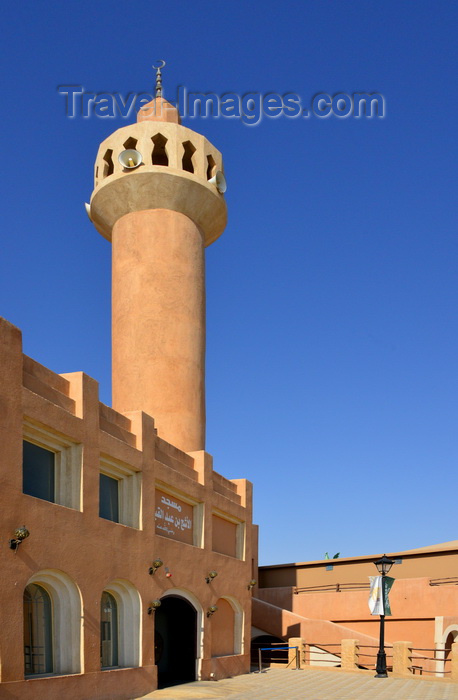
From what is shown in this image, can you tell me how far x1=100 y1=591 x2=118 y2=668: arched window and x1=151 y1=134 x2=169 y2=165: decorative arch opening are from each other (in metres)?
15.6

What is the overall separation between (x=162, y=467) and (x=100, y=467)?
9.80ft

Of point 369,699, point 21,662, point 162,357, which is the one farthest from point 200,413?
point 21,662

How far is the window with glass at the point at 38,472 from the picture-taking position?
16.3 metres

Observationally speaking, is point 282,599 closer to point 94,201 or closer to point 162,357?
point 162,357

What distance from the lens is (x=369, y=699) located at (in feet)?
62.7

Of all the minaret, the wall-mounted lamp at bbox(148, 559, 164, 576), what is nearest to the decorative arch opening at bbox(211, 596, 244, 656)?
the minaret

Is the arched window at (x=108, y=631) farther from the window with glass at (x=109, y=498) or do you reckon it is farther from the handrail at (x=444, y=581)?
the handrail at (x=444, y=581)

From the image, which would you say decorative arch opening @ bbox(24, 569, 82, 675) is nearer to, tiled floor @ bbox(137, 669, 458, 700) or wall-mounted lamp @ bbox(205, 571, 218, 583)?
tiled floor @ bbox(137, 669, 458, 700)

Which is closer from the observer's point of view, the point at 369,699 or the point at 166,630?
the point at 369,699

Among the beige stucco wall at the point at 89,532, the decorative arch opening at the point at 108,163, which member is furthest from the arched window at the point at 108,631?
the decorative arch opening at the point at 108,163

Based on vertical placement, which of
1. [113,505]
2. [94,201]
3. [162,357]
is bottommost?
[113,505]

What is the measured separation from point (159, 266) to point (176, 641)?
39.1ft

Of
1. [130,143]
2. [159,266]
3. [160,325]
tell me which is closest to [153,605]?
[160,325]

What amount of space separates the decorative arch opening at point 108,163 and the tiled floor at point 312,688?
16.9 meters
